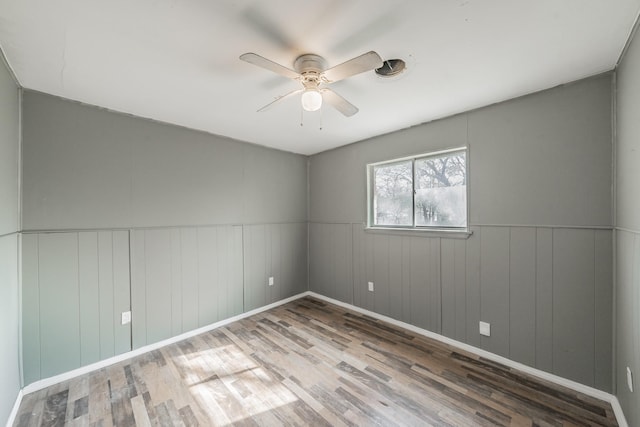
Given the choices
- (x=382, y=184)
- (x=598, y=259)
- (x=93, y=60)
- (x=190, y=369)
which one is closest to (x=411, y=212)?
(x=382, y=184)

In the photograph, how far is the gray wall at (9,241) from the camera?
5.24 feet

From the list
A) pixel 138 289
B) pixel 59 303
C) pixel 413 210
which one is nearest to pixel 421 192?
pixel 413 210

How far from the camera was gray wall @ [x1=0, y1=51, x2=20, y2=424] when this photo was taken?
5.24 ft

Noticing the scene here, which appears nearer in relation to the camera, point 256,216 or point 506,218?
point 506,218

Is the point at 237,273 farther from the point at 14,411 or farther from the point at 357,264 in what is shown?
the point at 14,411

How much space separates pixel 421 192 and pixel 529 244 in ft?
3.75

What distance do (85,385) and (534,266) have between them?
12.8 feet

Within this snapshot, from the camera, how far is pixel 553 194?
81.9 inches

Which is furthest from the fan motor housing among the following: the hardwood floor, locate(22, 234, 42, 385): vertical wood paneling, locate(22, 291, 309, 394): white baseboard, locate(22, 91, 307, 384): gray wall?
locate(22, 291, 309, 394): white baseboard

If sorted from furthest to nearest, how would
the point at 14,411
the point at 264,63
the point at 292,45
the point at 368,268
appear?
the point at 368,268, the point at 14,411, the point at 292,45, the point at 264,63

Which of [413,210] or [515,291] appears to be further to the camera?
[413,210]

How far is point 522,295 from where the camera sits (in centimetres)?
223

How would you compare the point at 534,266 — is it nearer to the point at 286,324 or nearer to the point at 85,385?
the point at 286,324

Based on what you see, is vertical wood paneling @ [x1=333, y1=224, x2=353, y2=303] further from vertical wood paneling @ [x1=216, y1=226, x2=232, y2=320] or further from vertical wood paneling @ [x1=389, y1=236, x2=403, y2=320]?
vertical wood paneling @ [x1=216, y1=226, x2=232, y2=320]
